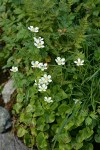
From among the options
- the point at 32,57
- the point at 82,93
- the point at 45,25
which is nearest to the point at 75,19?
the point at 45,25

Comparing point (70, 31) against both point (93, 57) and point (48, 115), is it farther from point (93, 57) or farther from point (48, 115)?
point (48, 115)

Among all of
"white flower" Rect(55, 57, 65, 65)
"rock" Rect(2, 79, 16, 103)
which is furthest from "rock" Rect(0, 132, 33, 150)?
"white flower" Rect(55, 57, 65, 65)

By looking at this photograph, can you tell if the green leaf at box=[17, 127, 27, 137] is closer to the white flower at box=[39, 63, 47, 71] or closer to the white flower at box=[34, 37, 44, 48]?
the white flower at box=[39, 63, 47, 71]

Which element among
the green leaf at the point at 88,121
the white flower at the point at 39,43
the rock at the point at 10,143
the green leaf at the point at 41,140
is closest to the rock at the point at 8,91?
the rock at the point at 10,143

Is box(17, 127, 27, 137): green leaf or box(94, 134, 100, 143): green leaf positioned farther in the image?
box(17, 127, 27, 137): green leaf

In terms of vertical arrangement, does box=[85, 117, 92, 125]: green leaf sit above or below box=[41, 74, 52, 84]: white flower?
below

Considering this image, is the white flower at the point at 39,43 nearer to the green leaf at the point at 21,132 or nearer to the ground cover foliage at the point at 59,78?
the ground cover foliage at the point at 59,78
